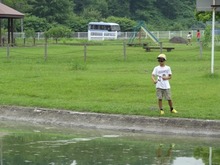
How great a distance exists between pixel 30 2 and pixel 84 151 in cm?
7695

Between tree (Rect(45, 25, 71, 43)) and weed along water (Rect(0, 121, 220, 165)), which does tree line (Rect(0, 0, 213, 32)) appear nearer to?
tree (Rect(45, 25, 71, 43))

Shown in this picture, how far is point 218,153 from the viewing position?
12.3 metres

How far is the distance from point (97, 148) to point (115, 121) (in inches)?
113

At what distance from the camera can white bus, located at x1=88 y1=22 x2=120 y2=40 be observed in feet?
248

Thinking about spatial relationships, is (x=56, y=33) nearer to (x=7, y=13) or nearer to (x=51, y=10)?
(x=7, y=13)

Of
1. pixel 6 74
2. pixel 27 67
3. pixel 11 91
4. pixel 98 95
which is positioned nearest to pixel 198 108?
pixel 98 95

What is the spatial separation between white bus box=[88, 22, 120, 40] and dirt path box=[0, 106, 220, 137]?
57465 millimetres

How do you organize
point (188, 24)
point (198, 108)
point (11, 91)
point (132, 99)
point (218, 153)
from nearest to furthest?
point (218, 153) < point (198, 108) < point (132, 99) < point (11, 91) < point (188, 24)

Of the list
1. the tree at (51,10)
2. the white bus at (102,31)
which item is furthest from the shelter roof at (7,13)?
the tree at (51,10)

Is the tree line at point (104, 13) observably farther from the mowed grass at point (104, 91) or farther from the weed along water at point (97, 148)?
the weed along water at point (97, 148)

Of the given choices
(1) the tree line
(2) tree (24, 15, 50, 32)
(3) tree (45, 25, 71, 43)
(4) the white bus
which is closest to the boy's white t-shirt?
(3) tree (45, 25, 71, 43)

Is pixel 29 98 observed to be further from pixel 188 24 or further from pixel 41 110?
pixel 188 24

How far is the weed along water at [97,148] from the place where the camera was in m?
11.5

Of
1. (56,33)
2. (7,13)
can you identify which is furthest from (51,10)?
(7,13)
